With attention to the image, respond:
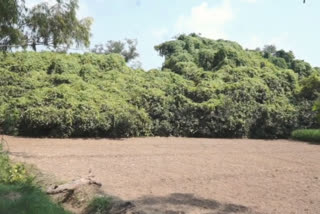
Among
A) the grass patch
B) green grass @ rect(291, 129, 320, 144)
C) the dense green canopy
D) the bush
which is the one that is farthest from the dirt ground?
green grass @ rect(291, 129, 320, 144)

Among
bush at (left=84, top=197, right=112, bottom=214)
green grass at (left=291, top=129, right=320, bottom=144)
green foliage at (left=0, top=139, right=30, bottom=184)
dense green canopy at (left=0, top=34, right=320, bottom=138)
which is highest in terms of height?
dense green canopy at (left=0, top=34, right=320, bottom=138)

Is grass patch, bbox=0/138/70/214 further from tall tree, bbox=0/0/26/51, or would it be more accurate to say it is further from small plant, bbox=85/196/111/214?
tall tree, bbox=0/0/26/51

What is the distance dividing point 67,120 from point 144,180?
242 inches

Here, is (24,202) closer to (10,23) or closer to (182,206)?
(182,206)

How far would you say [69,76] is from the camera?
14.5m

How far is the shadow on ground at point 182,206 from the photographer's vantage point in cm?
514

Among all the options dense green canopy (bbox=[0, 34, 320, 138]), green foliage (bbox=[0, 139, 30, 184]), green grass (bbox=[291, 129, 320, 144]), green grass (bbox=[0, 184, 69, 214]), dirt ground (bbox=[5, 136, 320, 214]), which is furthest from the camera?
green grass (bbox=[291, 129, 320, 144])

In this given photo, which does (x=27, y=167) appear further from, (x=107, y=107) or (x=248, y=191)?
(x=107, y=107)

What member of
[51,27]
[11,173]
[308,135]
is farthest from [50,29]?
[308,135]

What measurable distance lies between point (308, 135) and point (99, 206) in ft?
39.4

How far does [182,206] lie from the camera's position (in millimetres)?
5379

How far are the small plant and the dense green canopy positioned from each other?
7419mm

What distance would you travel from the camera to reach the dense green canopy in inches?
507

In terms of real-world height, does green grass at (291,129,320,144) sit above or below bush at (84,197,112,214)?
above
